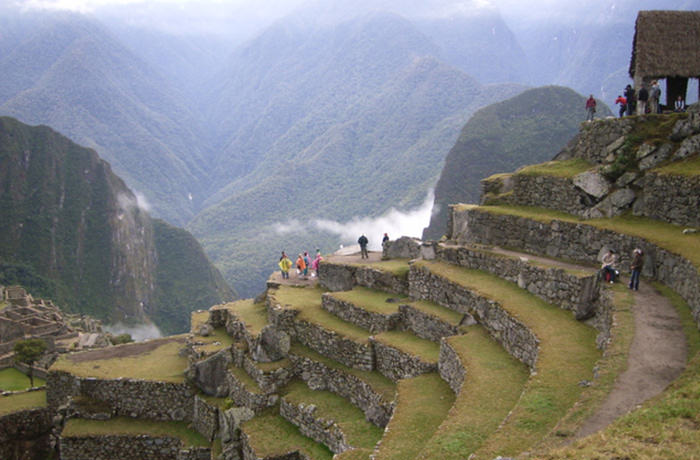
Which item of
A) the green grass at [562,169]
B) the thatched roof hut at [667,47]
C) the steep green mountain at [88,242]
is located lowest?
the steep green mountain at [88,242]

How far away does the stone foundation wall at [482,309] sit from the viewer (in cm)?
1501

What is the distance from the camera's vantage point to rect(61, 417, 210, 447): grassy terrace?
940 inches

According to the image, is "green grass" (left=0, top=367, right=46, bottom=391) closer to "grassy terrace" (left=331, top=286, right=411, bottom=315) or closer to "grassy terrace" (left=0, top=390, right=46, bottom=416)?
"grassy terrace" (left=0, top=390, right=46, bottom=416)

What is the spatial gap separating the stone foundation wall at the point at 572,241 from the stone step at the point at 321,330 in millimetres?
5637

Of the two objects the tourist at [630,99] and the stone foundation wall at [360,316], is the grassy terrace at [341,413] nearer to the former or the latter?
the stone foundation wall at [360,316]

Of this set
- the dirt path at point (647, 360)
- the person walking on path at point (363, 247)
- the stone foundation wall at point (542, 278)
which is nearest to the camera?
the dirt path at point (647, 360)

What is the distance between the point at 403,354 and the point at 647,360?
7809mm

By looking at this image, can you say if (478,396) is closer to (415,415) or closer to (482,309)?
(415,415)

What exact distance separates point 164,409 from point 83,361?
19.8 ft

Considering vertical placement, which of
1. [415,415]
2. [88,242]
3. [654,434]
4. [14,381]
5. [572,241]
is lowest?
[88,242]

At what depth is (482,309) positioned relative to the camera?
699 inches

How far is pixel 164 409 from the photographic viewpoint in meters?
25.0

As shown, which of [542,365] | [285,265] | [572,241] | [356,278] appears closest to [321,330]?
[356,278]

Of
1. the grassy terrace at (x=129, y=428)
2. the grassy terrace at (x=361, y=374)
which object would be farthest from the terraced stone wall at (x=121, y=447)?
the grassy terrace at (x=361, y=374)
